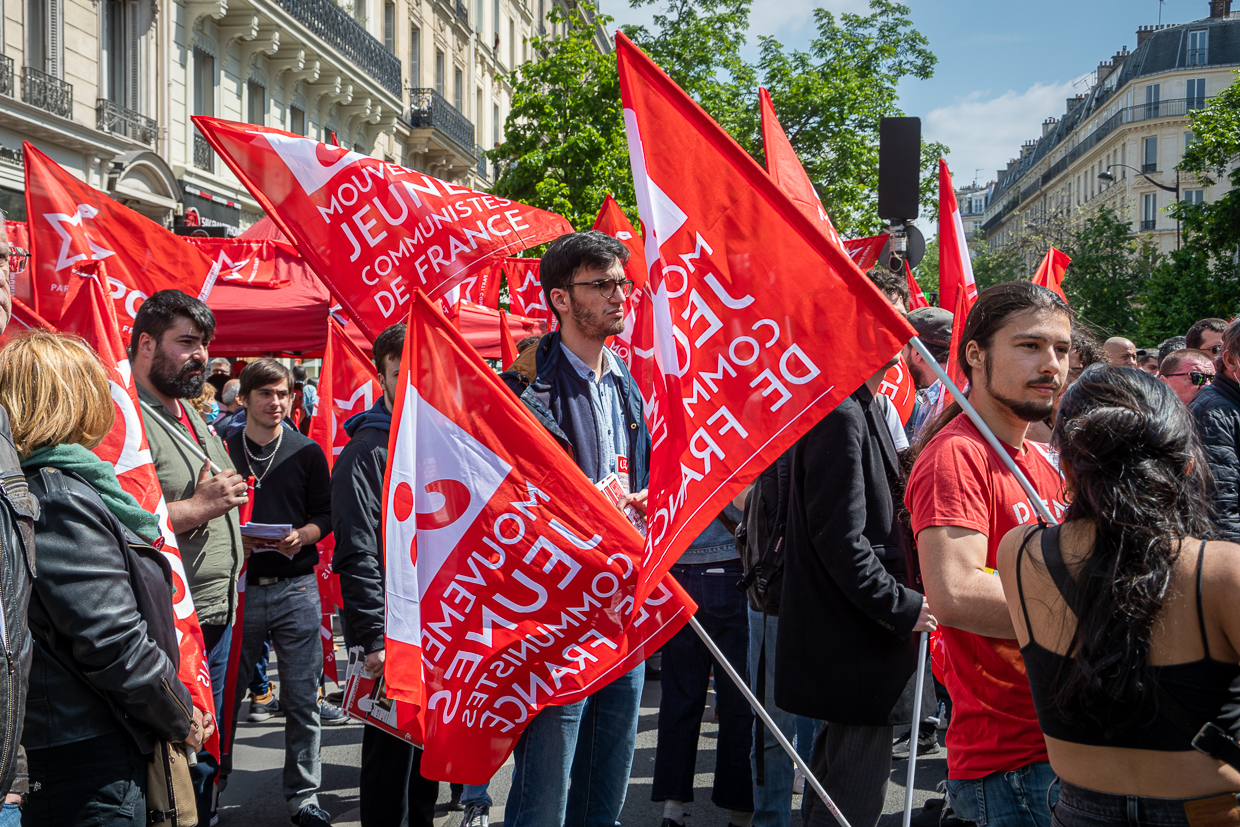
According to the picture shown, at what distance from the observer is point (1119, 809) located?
184cm

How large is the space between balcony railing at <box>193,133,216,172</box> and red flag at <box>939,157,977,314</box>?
16101 millimetres

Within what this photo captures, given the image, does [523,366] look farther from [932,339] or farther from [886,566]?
[932,339]

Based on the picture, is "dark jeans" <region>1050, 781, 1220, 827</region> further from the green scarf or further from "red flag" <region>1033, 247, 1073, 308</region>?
"red flag" <region>1033, 247, 1073, 308</region>

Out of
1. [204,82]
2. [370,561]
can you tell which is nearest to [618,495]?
[370,561]

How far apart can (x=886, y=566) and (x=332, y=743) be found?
3.82 meters

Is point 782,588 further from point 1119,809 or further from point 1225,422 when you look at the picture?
point 1225,422

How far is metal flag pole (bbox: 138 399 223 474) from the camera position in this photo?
154 inches

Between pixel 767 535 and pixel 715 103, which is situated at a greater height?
pixel 715 103

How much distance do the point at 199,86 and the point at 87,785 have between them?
19317 millimetres

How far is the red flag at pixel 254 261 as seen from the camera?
799 cm

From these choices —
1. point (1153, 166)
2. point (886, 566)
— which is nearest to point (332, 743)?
point (886, 566)

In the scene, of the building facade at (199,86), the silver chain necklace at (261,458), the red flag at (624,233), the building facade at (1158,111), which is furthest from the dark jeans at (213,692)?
the building facade at (1158,111)

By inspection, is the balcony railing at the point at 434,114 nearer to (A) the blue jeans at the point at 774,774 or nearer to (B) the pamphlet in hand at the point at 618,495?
(A) the blue jeans at the point at 774,774

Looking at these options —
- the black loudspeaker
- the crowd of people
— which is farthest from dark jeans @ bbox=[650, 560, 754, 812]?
the black loudspeaker
